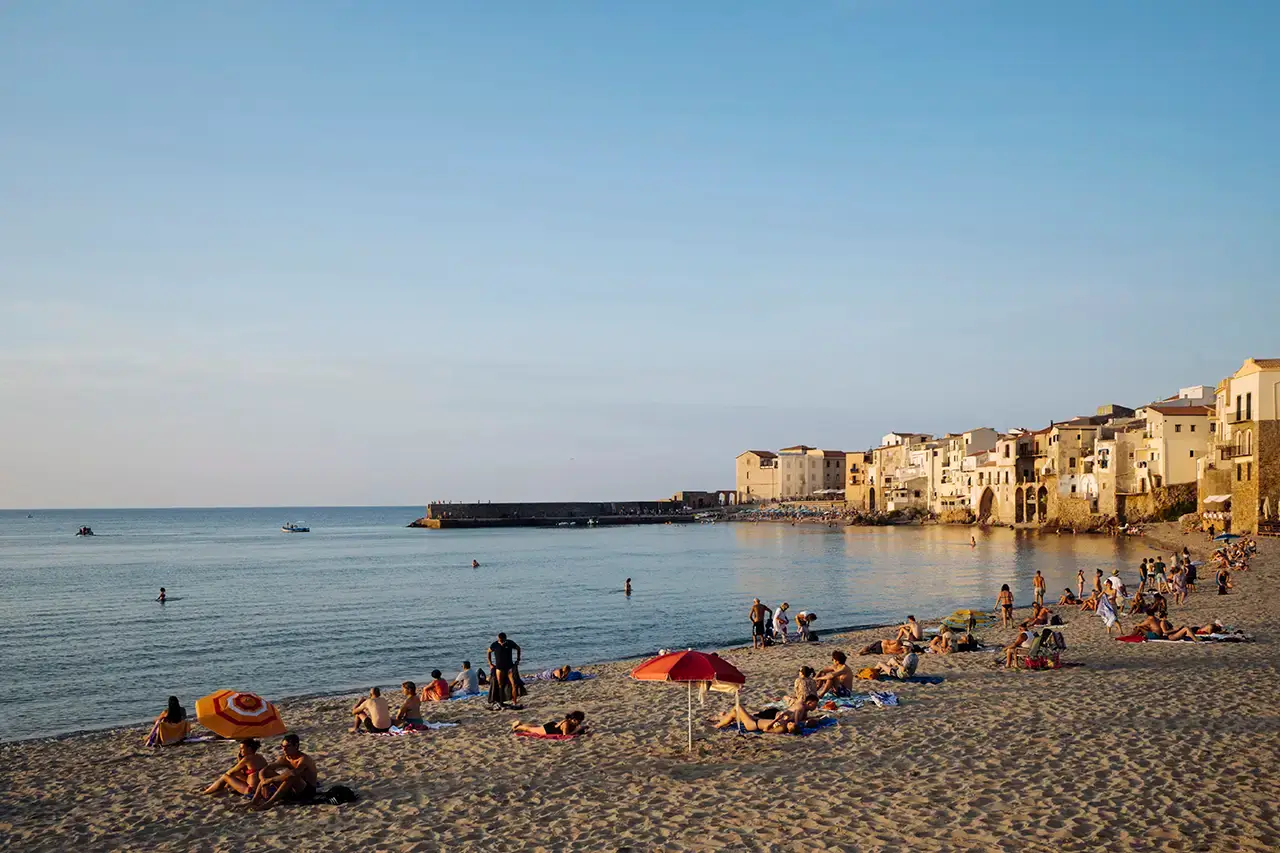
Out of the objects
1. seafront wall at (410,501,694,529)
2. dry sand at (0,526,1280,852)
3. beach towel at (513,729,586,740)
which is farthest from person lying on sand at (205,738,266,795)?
seafront wall at (410,501,694,529)

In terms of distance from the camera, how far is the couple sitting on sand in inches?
416

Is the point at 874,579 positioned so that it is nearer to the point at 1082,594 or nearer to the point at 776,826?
the point at 1082,594

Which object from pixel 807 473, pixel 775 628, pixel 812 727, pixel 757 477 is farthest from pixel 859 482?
pixel 812 727

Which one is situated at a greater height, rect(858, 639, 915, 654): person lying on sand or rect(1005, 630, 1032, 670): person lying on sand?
rect(1005, 630, 1032, 670): person lying on sand

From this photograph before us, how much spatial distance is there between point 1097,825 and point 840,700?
605 cm

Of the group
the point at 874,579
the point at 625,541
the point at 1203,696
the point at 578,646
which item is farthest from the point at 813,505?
the point at 1203,696

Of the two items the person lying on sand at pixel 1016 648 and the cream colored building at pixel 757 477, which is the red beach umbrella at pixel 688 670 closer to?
the person lying on sand at pixel 1016 648

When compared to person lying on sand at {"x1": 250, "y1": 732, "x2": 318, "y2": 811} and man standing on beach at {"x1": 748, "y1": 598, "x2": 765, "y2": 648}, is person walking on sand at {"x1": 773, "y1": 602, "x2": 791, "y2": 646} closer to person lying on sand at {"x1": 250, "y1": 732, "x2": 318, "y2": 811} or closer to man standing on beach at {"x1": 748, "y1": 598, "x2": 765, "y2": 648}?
man standing on beach at {"x1": 748, "y1": 598, "x2": 765, "y2": 648}

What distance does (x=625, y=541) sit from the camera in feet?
313

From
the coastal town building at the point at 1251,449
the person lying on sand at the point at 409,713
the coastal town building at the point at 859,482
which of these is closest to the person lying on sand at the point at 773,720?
the person lying on sand at the point at 409,713

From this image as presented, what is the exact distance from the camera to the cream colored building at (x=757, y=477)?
500ft

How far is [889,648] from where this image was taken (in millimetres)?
21141

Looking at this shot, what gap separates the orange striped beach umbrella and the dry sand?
79 cm

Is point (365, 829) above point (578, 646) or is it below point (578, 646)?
above
